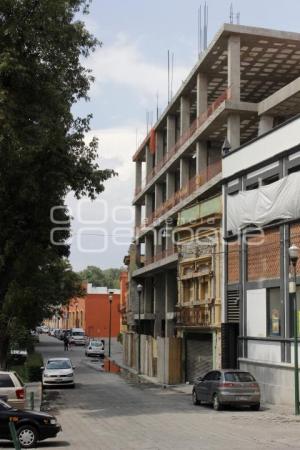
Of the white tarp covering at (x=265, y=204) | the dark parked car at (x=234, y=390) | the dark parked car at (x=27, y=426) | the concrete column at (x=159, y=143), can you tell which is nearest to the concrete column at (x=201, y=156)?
the white tarp covering at (x=265, y=204)

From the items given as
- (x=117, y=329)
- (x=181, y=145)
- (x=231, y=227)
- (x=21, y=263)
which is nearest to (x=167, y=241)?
(x=181, y=145)

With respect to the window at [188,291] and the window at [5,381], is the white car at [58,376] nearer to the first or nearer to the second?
the window at [188,291]

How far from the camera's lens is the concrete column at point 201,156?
42.5m

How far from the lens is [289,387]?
2502 centimetres

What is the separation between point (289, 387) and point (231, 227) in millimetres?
9119

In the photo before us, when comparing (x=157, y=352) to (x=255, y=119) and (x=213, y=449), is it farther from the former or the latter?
(x=213, y=449)

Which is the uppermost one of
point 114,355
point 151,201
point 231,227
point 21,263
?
point 151,201

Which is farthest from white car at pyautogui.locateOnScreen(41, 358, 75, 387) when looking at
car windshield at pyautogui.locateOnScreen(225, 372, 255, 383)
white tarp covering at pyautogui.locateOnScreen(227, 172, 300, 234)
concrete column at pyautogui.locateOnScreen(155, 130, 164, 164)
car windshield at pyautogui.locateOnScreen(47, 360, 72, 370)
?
concrete column at pyautogui.locateOnScreen(155, 130, 164, 164)

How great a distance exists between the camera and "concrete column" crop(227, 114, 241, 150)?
3791cm

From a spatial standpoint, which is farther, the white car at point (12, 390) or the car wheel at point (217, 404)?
the car wheel at point (217, 404)

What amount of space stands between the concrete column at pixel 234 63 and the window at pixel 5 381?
23348 mm

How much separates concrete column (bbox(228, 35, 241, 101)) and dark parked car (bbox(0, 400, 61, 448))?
26.5m

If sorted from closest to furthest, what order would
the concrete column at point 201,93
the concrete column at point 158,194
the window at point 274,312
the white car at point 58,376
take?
the window at point 274,312, the white car at point 58,376, the concrete column at point 201,93, the concrete column at point 158,194

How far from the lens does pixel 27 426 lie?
15492 millimetres
